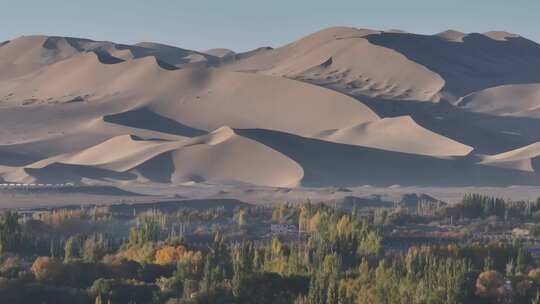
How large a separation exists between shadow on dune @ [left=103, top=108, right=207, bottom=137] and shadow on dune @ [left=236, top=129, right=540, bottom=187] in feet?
90.2

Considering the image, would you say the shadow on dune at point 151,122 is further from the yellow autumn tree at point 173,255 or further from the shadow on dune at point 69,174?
the yellow autumn tree at point 173,255

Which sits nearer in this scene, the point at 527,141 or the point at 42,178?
the point at 42,178

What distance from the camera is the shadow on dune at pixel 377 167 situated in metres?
142

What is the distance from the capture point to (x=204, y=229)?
79.4 meters

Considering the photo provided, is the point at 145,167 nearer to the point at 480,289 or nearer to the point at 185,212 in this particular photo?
the point at 185,212

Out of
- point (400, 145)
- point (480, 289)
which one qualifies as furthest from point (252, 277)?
point (400, 145)

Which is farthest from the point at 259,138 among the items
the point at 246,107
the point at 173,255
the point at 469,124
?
the point at 173,255

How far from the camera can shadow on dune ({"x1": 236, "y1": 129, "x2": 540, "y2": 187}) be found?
5571 inches

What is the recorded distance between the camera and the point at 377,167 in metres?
146

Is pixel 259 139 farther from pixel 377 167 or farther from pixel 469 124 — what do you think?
pixel 469 124

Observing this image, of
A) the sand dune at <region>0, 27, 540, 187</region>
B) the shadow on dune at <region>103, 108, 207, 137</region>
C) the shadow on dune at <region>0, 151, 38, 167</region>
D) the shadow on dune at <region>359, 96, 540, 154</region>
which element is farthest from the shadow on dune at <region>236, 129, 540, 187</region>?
the shadow on dune at <region>103, 108, 207, 137</region>

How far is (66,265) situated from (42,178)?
259 ft

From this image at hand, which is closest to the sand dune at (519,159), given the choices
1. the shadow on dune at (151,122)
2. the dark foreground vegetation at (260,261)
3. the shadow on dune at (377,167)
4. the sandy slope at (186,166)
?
the shadow on dune at (377,167)

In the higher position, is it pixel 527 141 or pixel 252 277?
pixel 527 141
